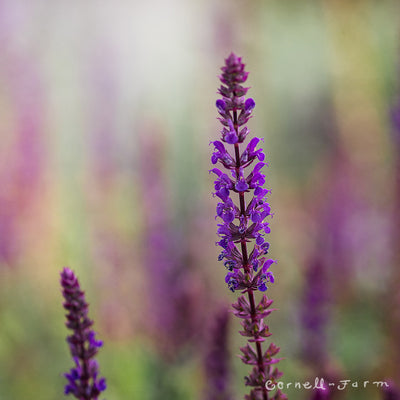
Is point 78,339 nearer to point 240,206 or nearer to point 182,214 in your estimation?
point 240,206

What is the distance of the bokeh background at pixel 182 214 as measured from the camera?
3842 mm

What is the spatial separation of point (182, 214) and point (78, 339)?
3.85 meters

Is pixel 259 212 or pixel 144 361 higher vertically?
pixel 259 212

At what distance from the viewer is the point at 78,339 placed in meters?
1.86

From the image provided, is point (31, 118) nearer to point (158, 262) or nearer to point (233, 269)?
point (158, 262)

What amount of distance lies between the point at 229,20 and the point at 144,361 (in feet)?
12.1

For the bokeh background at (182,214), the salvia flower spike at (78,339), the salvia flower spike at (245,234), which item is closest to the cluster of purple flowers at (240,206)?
the salvia flower spike at (245,234)

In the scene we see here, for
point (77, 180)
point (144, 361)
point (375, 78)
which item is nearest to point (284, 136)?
point (375, 78)

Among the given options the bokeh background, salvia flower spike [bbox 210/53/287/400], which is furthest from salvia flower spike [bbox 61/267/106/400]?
the bokeh background

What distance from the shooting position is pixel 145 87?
8820mm

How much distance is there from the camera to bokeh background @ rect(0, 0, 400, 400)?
3.84 m

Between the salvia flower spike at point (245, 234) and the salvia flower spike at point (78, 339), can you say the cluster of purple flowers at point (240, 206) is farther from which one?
the salvia flower spike at point (78, 339)

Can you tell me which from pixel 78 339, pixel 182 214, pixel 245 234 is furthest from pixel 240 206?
pixel 182 214

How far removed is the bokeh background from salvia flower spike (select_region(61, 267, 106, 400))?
0.76 m
